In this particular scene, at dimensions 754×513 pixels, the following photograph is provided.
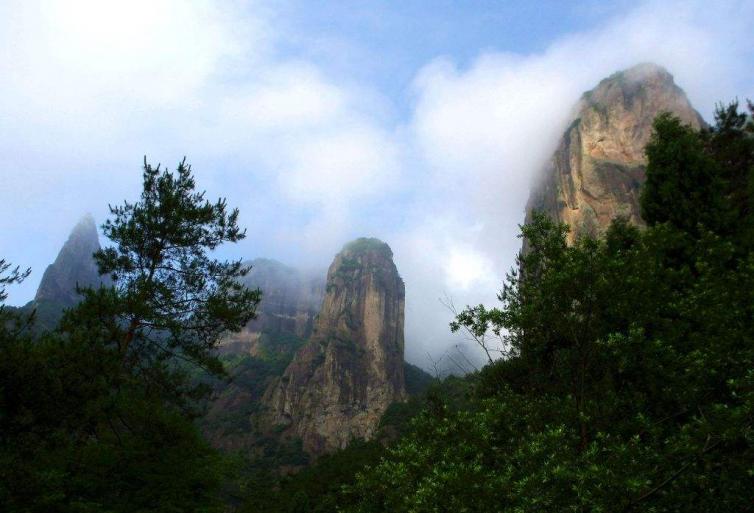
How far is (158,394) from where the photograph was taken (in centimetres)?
1756

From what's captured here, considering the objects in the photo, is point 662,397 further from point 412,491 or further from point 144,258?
point 144,258

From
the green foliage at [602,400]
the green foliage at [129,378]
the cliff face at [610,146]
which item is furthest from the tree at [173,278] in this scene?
the cliff face at [610,146]

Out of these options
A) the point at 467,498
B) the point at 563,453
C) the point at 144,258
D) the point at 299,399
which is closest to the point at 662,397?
the point at 563,453

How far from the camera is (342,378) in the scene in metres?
172

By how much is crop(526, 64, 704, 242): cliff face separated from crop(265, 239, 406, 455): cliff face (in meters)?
96.6

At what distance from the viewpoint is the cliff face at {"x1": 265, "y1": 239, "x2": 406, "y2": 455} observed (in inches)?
6319

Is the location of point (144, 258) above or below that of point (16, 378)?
above

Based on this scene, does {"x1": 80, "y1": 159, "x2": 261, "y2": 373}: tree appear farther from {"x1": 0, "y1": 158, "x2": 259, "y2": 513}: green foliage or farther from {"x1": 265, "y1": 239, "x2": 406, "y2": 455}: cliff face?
{"x1": 265, "y1": 239, "x2": 406, "y2": 455}: cliff face

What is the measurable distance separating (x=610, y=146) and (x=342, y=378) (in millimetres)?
119492

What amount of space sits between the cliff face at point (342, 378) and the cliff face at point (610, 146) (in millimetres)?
96552

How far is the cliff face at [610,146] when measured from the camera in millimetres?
92875

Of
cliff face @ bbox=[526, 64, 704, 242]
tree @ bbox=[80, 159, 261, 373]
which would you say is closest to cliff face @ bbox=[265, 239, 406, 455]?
cliff face @ bbox=[526, 64, 704, 242]

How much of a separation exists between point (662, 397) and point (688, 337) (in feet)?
6.02

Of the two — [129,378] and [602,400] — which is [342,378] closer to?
[129,378]
